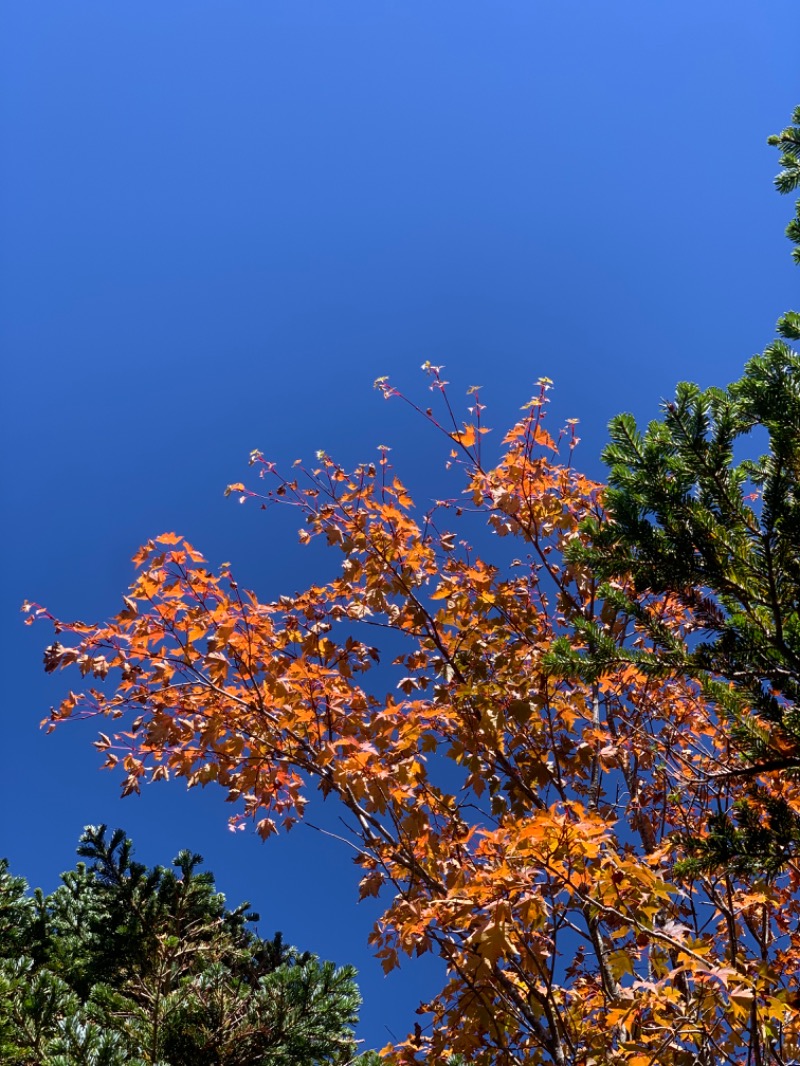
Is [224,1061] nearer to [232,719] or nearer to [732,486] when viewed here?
[232,719]

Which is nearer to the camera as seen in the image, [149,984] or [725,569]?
[725,569]

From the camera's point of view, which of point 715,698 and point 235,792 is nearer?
point 715,698

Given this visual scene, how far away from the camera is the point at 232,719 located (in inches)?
155

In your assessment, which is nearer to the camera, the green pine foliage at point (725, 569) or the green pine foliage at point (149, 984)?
the green pine foliage at point (725, 569)

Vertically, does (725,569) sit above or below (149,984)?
above

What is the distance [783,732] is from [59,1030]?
526cm

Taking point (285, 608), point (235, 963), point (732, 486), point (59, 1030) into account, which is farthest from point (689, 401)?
point (235, 963)

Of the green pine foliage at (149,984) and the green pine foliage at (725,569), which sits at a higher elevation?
the green pine foliage at (725,569)

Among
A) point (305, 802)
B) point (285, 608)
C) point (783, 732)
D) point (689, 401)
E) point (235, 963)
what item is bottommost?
point (235, 963)

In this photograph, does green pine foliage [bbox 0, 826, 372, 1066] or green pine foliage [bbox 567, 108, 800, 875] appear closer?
green pine foliage [bbox 567, 108, 800, 875]

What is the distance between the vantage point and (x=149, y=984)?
6008 mm

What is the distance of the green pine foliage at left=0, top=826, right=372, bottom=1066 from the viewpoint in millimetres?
5039

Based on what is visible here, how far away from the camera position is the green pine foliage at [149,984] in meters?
5.04

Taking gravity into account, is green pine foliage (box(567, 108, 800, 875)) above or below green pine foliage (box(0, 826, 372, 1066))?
above
